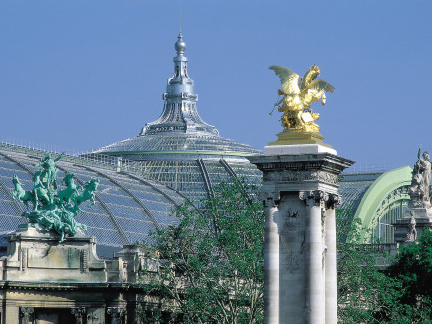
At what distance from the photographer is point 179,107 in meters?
174

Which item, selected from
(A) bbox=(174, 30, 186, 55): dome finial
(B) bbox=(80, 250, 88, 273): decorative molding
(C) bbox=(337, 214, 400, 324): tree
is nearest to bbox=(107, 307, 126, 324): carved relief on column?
(B) bbox=(80, 250, 88, 273): decorative molding

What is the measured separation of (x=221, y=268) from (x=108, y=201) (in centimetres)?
4157

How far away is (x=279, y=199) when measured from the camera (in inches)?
2544

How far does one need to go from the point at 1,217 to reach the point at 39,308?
12.3 meters

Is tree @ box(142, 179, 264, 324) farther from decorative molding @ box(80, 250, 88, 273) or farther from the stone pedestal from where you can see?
the stone pedestal

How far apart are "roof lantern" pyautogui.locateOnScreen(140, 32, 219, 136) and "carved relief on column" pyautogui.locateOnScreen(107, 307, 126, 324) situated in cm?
5974

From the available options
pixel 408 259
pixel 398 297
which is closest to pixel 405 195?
pixel 408 259

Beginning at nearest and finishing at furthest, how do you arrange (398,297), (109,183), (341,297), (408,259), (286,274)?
(286,274)
(341,297)
(398,297)
(408,259)
(109,183)

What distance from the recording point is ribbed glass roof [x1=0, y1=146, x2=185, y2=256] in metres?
125

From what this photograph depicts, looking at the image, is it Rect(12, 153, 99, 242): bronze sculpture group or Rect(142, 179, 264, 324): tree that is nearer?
Rect(142, 179, 264, 324): tree

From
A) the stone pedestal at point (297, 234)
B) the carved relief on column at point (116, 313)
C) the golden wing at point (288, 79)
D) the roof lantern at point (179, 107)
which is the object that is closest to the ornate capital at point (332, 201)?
the stone pedestal at point (297, 234)

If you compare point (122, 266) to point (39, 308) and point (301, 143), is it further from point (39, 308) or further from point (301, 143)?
point (301, 143)

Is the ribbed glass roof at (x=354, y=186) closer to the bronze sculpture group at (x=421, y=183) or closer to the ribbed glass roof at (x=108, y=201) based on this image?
the ribbed glass roof at (x=108, y=201)

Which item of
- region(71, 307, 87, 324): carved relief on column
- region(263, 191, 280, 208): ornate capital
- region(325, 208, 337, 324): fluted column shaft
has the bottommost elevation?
region(325, 208, 337, 324): fluted column shaft
